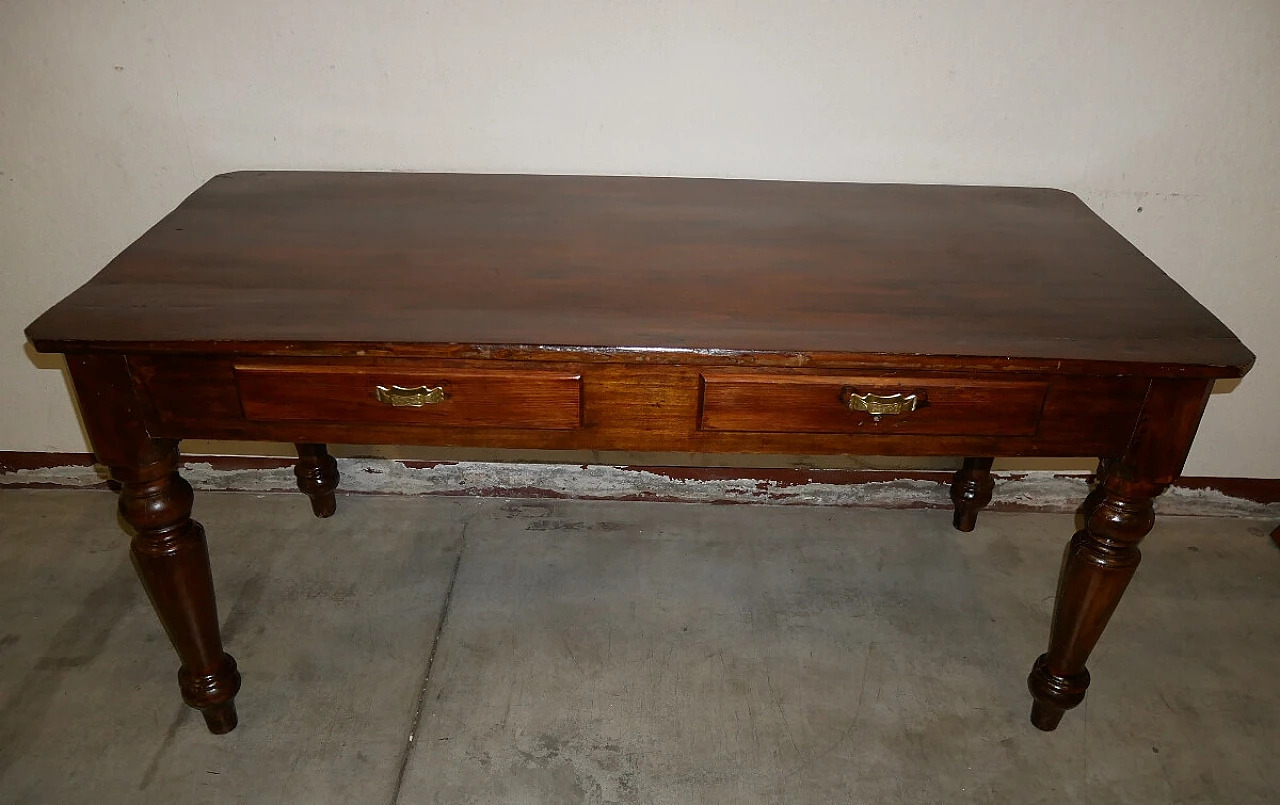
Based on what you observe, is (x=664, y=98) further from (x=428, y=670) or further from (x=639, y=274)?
(x=428, y=670)

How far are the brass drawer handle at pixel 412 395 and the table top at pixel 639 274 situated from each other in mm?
86

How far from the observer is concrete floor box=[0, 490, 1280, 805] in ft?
5.47

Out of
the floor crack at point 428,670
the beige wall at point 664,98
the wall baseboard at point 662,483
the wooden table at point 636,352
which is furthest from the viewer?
the wall baseboard at point 662,483

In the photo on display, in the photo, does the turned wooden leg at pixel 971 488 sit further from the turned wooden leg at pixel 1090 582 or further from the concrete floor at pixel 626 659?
the turned wooden leg at pixel 1090 582

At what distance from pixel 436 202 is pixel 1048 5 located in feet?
4.14

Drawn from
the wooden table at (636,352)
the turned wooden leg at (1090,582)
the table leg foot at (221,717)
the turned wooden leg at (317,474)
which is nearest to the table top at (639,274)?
the wooden table at (636,352)

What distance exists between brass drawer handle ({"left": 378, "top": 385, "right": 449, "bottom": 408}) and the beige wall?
0.78 metres

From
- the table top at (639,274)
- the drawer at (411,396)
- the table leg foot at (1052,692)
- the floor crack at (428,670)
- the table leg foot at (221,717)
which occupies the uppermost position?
the table top at (639,274)

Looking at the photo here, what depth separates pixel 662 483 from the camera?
237 centimetres

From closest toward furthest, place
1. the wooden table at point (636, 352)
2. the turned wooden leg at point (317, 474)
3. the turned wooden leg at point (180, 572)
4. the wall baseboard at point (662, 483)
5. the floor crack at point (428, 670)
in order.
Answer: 1. the wooden table at point (636, 352)
2. the turned wooden leg at point (180, 572)
3. the floor crack at point (428, 670)
4. the turned wooden leg at point (317, 474)
5. the wall baseboard at point (662, 483)

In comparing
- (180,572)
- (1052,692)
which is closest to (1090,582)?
(1052,692)

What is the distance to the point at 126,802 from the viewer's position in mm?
1600

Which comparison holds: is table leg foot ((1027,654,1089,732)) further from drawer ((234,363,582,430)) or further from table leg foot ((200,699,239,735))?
table leg foot ((200,699,239,735))

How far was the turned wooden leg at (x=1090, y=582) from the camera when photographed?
1.45 meters
